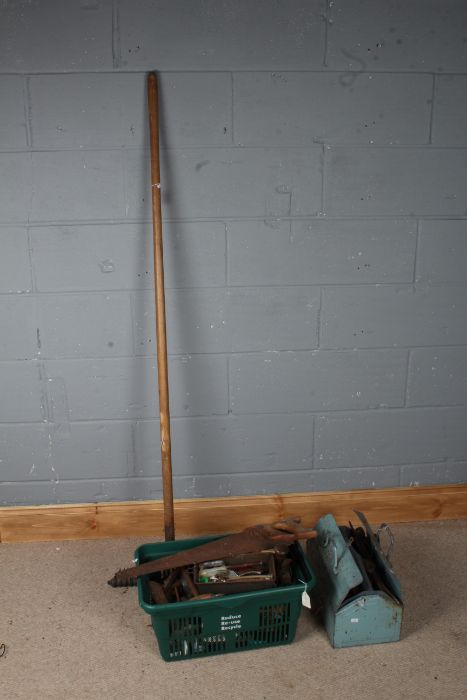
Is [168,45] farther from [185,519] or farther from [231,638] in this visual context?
[231,638]

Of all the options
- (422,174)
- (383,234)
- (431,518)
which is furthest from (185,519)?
(422,174)

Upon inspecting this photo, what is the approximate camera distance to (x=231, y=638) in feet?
5.76

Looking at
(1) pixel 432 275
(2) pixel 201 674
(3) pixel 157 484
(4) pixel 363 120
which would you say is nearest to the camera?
(2) pixel 201 674

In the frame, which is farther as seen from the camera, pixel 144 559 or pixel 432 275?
pixel 432 275

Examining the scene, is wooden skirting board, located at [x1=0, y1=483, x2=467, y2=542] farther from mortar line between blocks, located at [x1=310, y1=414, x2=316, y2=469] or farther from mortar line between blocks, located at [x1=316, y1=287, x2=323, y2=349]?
mortar line between blocks, located at [x1=316, y1=287, x2=323, y2=349]

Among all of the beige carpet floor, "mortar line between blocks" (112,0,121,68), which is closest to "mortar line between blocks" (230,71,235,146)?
"mortar line between blocks" (112,0,121,68)

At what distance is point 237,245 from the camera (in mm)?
2045

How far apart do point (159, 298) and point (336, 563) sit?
0.95 metres

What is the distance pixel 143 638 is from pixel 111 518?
537 mm

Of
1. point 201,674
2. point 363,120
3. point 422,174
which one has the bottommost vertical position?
point 201,674

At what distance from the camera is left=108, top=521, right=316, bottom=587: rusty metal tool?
1.76 meters

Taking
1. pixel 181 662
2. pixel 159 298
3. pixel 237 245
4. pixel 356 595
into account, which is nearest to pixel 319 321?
pixel 237 245


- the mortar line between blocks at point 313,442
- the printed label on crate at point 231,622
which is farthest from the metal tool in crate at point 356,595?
the mortar line between blocks at point 313,442

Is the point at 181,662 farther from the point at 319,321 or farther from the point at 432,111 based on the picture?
the point at 432,111
